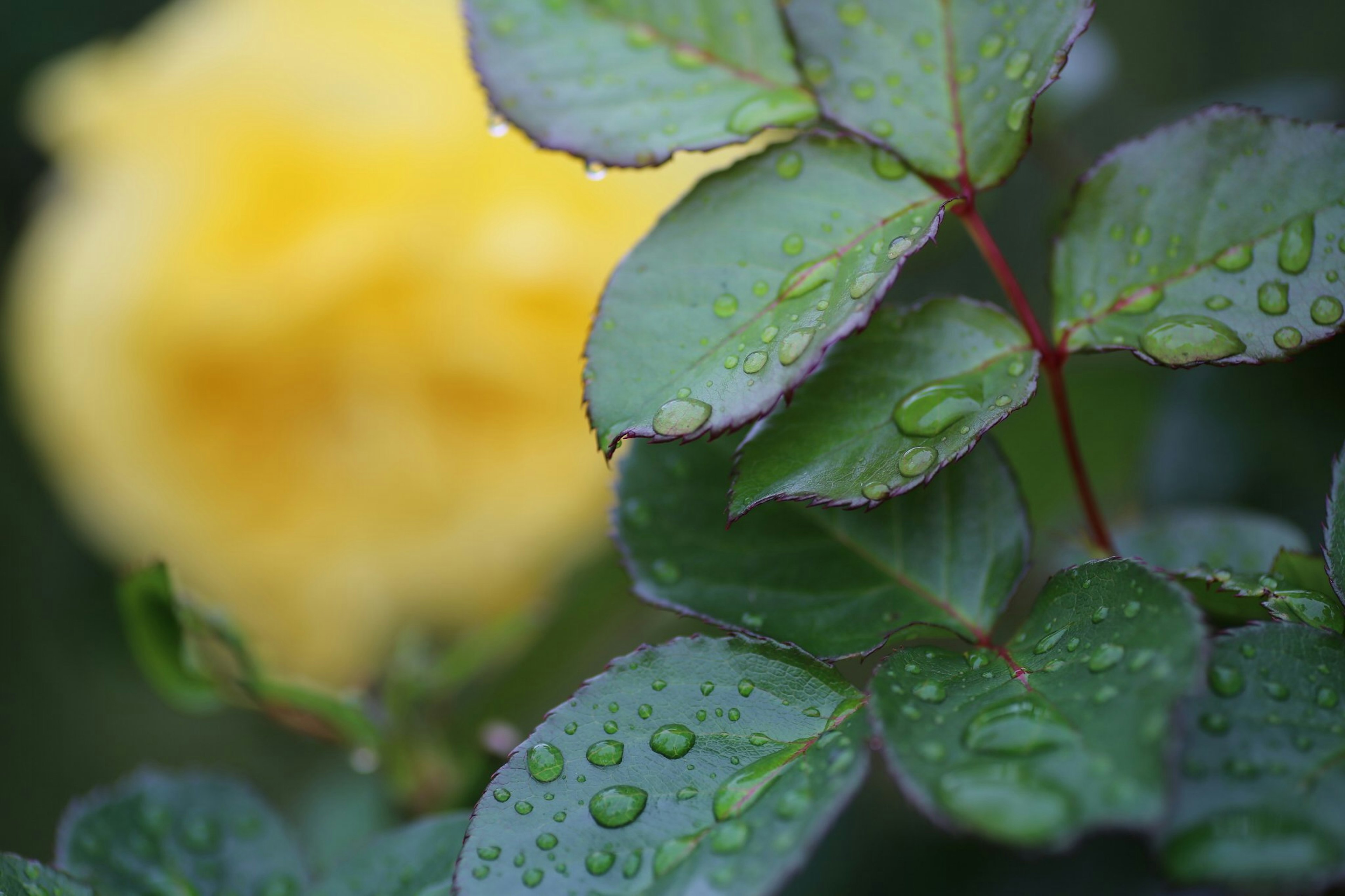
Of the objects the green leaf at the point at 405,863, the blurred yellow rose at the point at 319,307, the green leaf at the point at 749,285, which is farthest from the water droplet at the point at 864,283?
the blurred yellow rose at the point at 319,307

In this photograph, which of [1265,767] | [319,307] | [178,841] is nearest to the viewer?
[1265,767]

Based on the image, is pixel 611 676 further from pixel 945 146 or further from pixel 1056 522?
pixel 1056 522

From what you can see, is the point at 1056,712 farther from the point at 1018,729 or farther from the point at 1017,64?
the point at 1017,64

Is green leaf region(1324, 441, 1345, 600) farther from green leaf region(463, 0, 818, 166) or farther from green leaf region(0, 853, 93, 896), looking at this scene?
green leaf region(0, 853, 93, 896)

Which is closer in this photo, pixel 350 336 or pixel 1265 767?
pixel 1265 767

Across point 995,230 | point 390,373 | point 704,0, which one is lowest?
point 995,230

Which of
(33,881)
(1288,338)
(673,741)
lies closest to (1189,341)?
(1288,338)

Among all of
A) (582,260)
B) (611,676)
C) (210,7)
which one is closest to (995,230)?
(582,260)
